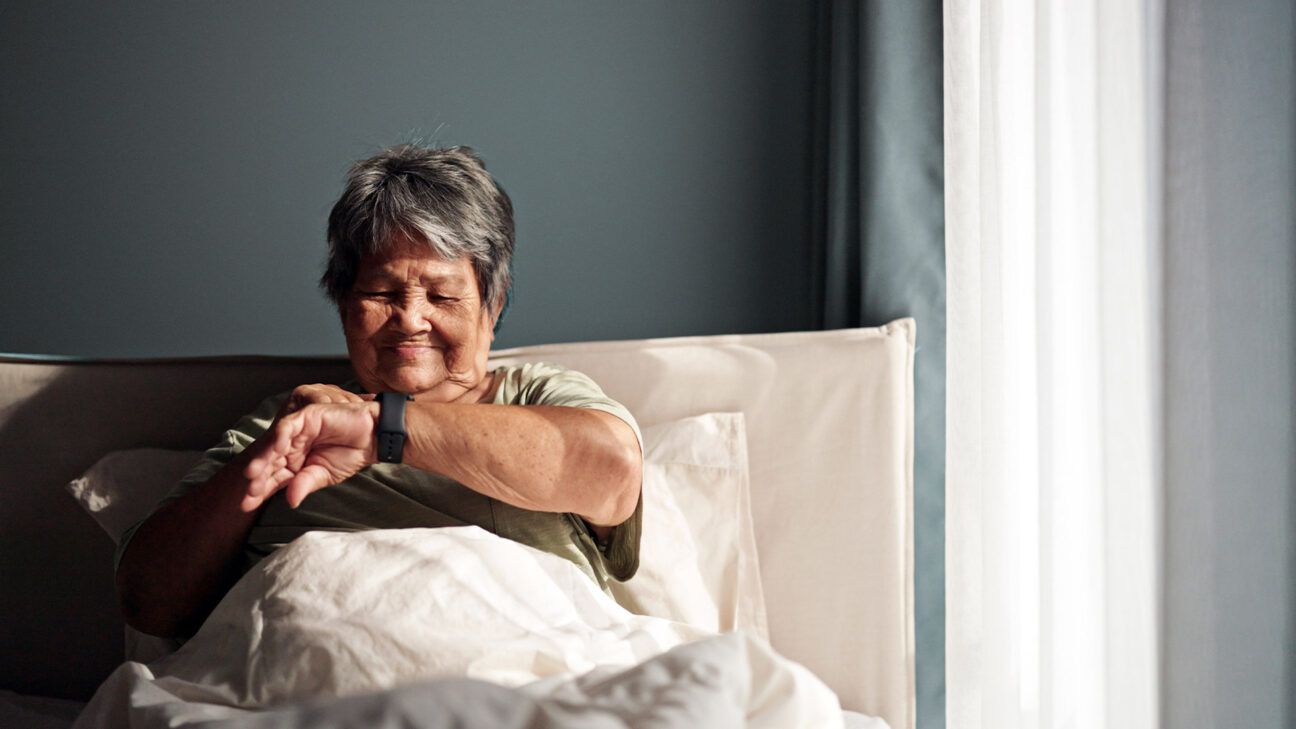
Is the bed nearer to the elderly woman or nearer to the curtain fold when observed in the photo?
the curtain fold

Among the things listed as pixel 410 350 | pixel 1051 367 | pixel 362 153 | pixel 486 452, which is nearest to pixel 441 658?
pixel 486 452

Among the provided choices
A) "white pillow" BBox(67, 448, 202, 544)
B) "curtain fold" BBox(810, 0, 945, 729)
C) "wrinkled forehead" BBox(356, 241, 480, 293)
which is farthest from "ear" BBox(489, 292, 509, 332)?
"curtain fold" BBox(810, 0, 945, 729)

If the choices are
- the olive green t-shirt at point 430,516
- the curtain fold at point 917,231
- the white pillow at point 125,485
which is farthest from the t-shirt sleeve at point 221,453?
the curtain fold at point 917,231

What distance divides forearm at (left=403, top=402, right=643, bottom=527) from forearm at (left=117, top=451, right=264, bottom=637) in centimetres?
28

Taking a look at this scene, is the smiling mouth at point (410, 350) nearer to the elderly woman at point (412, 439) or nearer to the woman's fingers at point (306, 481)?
the elderly woman at point (412, 439)

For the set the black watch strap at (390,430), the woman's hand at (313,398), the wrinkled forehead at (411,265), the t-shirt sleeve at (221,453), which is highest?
the wrinkled forehead at (411,265)

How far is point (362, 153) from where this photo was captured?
7.14 ft

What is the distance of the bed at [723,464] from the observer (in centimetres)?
158

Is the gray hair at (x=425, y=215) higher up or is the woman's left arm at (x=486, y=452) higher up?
the gray hair at (x=425, y=215)

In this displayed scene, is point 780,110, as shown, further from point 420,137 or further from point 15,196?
point 15,196

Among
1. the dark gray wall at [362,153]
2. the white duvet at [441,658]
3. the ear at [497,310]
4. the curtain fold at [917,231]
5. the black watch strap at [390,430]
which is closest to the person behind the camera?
the white duvet at [441,658]

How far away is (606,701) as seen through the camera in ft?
2.65

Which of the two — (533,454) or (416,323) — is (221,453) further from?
(533,454)

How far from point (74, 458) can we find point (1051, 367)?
67.0 inches
